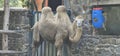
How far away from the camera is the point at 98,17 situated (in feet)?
20.3

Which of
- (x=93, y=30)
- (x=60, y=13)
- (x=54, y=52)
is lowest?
(x=54, y=52)

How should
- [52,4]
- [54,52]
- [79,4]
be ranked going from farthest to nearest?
[52,4]
[79,4]
[54,52]

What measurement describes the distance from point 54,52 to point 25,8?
86.2 inches

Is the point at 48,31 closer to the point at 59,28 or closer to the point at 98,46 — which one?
the point at 59,28

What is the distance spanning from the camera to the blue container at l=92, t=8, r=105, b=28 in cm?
616

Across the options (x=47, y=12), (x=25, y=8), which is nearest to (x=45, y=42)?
(x=47, y=12)

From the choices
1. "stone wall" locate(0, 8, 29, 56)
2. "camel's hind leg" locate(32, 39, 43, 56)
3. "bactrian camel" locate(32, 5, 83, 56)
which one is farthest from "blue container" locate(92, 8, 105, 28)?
"stone wall" locate(0, 8, 29, 56)

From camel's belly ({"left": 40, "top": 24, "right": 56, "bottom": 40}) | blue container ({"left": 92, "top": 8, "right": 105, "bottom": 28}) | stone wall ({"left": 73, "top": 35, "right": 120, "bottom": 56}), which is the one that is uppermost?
blue container ({"left": 92, "top": 8, "right": 105, "bottom": 28})

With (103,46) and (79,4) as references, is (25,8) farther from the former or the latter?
(103,46)

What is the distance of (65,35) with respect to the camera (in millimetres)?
5449

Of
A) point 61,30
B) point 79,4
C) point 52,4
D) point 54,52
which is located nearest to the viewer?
point 61,30

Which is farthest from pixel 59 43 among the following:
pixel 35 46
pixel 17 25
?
pixel 17 25

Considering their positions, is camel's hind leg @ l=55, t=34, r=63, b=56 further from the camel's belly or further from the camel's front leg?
the camel's belly

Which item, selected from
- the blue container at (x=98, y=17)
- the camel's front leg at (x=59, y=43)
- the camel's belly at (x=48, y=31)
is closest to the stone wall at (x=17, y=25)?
the blue container at (x=98, y=17)
